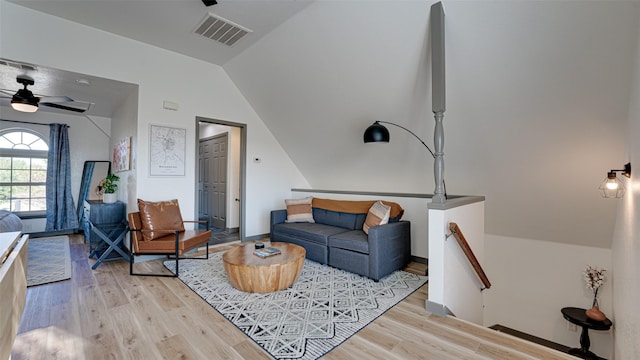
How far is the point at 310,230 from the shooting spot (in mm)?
4070

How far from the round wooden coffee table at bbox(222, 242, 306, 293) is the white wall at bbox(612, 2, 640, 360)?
2650mm

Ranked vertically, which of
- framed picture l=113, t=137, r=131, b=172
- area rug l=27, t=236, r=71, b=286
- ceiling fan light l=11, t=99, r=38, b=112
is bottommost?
area rug l=27, t=236, r=71, b=286

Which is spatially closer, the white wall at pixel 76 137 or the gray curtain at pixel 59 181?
Result: the white wall at pixel 76 137

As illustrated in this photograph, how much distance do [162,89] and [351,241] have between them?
3.52 m

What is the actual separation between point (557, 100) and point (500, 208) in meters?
1.54

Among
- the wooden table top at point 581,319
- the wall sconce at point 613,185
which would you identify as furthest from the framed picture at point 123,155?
the wooden table top at point 581,319

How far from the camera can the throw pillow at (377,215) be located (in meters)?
3.58

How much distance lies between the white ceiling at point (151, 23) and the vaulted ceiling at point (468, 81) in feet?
0.07

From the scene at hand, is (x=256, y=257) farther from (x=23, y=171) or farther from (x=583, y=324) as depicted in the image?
(x=23, y=171)

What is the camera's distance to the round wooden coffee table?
2852 mm

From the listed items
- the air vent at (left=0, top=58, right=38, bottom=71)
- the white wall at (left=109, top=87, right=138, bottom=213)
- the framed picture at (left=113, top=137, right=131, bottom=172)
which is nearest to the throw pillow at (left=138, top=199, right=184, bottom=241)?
the white wall at (left=109, top=87, right=138, bottom=213)

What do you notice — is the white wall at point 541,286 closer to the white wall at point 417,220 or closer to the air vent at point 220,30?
the white wall at point 417,220

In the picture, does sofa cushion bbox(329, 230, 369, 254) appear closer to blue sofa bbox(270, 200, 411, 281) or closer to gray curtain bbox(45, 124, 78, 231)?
blue sofa bbox(270, 200, 411, 281)

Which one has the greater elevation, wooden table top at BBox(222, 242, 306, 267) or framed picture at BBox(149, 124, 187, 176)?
framed picture at BBox(149, 124, 187, 176)
